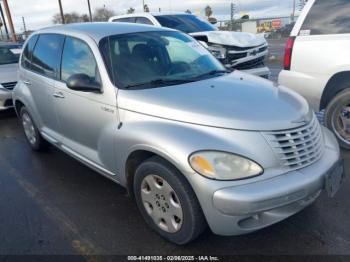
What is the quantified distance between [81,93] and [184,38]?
57.1 inches

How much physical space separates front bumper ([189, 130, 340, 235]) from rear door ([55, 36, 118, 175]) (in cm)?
116

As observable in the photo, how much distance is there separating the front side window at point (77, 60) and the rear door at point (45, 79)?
0.58 feet

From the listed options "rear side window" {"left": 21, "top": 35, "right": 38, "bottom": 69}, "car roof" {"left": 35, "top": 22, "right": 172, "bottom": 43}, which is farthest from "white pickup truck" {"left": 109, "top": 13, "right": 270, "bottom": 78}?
"rear side window" {"left": 21, "top": 35, "right": 38, "bottom": 69}

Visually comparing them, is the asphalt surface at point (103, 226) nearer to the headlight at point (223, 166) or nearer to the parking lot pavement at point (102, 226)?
the parking lot pavement at point (102, 226)

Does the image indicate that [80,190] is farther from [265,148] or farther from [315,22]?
[315,22]

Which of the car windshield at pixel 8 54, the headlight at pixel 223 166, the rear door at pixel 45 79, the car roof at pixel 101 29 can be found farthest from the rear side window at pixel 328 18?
the car windshield at pixel 8 54

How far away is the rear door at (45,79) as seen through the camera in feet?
13.1

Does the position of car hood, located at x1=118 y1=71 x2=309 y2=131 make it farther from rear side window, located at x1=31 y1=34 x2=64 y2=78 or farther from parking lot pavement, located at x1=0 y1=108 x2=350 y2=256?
rear side window, located at x1=31 y1=34 x2=64 y2=78

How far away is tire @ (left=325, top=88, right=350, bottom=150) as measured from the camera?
434cm

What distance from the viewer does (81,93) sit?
337cm

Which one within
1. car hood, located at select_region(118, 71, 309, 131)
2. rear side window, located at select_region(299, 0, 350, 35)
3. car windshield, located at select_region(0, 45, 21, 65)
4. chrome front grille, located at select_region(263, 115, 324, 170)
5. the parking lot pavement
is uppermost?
rear side window, located at select_region(299, 0, 350, 35)

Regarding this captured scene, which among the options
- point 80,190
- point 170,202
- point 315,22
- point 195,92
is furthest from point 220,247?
point 315,22

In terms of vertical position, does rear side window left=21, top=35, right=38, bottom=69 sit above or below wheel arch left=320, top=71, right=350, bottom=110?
above

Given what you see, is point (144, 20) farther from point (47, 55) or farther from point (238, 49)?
point (47, 55)
